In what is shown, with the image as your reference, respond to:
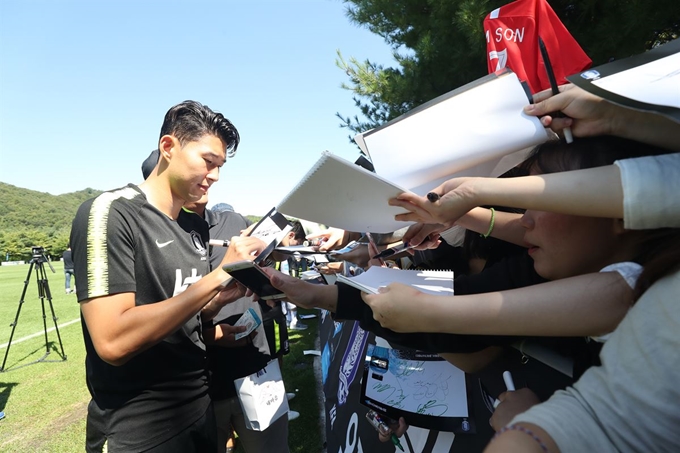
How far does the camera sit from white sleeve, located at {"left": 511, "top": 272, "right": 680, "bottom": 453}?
0.63 m

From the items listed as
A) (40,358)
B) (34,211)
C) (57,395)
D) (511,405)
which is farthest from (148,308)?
(34,211)

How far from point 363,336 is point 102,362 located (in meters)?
1.39

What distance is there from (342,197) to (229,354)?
1.90 meters

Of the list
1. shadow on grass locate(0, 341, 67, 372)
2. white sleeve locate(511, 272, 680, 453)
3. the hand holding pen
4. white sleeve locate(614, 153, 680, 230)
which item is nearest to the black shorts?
the hand holding pen

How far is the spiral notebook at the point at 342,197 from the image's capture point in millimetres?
955

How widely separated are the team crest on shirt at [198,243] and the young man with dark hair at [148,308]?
28 millimetres

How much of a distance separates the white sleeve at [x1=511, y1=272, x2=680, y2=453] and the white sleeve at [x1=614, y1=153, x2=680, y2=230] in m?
0.11

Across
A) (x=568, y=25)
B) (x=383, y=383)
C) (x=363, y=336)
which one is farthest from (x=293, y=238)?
(x=568, y=25)

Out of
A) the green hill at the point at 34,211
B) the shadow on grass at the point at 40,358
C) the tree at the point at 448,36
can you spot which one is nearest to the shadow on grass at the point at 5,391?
the shadow on grass at the point at 40,358

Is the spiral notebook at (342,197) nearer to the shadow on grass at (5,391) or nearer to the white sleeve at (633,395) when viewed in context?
the white sleeve at (633,395)

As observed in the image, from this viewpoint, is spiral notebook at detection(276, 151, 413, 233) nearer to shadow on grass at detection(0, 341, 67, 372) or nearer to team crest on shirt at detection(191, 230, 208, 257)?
team crest on shirt at detection(191, 230, 208, 257)

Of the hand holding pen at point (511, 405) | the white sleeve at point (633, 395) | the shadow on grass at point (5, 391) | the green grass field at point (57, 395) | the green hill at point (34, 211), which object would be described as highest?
the green hill at point (34, 211)
